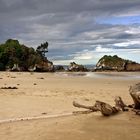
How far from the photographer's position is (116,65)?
211 ft

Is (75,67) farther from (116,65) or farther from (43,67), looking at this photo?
(116,65)

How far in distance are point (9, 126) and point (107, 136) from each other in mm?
2796

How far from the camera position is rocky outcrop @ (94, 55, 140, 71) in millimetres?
63688

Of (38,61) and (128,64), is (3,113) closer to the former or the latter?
(38,61)

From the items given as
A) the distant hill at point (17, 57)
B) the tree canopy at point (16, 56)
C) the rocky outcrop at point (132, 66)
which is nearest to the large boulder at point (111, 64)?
the rocky outcrop at point (132, 66)

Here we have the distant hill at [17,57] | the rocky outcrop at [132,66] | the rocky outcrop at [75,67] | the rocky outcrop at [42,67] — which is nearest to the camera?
the rocky outcrop at [42,67]

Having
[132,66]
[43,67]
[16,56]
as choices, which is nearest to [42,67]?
[43,67]

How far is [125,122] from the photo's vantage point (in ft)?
32.3

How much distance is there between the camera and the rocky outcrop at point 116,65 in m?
63.7

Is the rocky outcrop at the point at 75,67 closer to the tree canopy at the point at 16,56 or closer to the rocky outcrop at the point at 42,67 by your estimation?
the rocky outcrop at the point at 42,67

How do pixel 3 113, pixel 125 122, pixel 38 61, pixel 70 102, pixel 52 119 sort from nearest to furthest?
pixel 125 122, pixel 52 119, pixel 3 113, pixel 70 102, pixel 38 61

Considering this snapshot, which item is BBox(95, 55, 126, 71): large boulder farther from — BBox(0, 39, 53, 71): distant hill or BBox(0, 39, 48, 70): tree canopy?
BBox(0, 39, 48, 70): tree canopy

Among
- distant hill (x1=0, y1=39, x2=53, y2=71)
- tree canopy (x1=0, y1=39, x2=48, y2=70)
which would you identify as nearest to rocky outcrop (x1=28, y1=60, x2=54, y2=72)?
distant hill (x1=0, y1=39, x2=53, y2=71)

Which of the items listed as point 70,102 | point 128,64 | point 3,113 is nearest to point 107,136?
point 3,113
